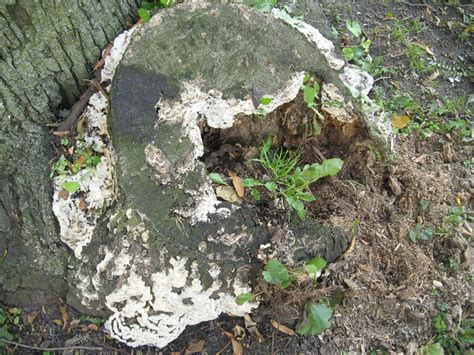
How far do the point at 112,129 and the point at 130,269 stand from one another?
646 mm

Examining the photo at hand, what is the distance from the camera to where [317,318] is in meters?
2.25

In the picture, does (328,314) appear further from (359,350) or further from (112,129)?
(112,129)

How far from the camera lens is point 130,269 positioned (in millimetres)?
2139

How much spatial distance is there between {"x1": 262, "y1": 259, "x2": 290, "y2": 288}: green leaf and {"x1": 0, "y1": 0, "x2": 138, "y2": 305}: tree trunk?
1064mm

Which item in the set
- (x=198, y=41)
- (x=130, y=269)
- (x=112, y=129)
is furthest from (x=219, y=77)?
(x=130, y=269)

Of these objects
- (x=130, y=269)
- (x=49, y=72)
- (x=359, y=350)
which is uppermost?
(x=49, y=72)

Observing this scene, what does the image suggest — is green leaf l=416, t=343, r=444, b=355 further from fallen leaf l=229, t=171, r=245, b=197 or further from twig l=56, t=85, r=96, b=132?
twig l=56, t=85, r=96, b=132

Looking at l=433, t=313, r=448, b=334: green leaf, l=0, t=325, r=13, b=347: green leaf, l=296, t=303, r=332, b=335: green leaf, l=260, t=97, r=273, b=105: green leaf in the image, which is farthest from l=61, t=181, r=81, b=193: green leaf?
l=433, t=313, r=448, b=334: green leaf

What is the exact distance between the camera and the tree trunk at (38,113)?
87.5 inches

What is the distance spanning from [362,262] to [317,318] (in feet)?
1.68

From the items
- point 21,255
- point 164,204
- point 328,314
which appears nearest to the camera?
point 164,204

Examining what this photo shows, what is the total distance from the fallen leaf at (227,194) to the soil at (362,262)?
0.07 metres

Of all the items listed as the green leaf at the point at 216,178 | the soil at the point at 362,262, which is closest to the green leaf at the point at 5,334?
the soil at the point at 362,262

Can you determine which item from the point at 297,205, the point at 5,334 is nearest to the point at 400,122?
the point at 297,205
